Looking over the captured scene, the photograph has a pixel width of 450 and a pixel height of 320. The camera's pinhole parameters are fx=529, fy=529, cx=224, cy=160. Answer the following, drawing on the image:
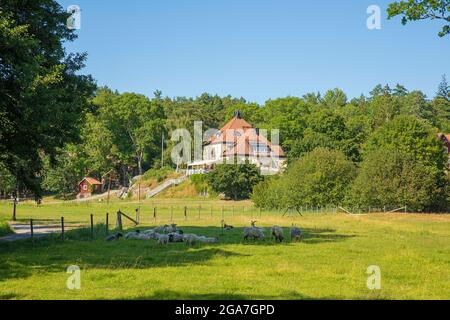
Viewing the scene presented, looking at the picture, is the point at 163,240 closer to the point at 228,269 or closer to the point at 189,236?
the point at 189,236

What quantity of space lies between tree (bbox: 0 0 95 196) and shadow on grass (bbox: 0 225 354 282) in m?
3.87

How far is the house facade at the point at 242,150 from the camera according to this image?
113 meters

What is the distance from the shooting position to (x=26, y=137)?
24922 millimetres

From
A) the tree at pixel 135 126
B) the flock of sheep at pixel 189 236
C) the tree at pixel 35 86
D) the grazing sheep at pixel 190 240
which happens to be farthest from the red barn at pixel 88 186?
the grazing sheep at pixel 190 240

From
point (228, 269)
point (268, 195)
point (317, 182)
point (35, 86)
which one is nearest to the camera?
point (228, 269)

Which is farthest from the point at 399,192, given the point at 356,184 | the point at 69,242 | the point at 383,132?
the point at 69,242

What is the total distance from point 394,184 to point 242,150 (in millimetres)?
49642

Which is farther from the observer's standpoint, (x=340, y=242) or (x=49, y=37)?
(x=340, y=242)

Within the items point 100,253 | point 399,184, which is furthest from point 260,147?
point 100,253

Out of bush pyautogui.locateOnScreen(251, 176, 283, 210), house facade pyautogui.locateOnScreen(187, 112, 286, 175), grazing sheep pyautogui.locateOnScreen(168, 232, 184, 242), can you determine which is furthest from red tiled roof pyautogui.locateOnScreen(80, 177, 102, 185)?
grazing sheep pyautogui.locateOnScreen(168, 232, 184, 242)

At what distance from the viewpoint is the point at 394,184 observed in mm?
68250
